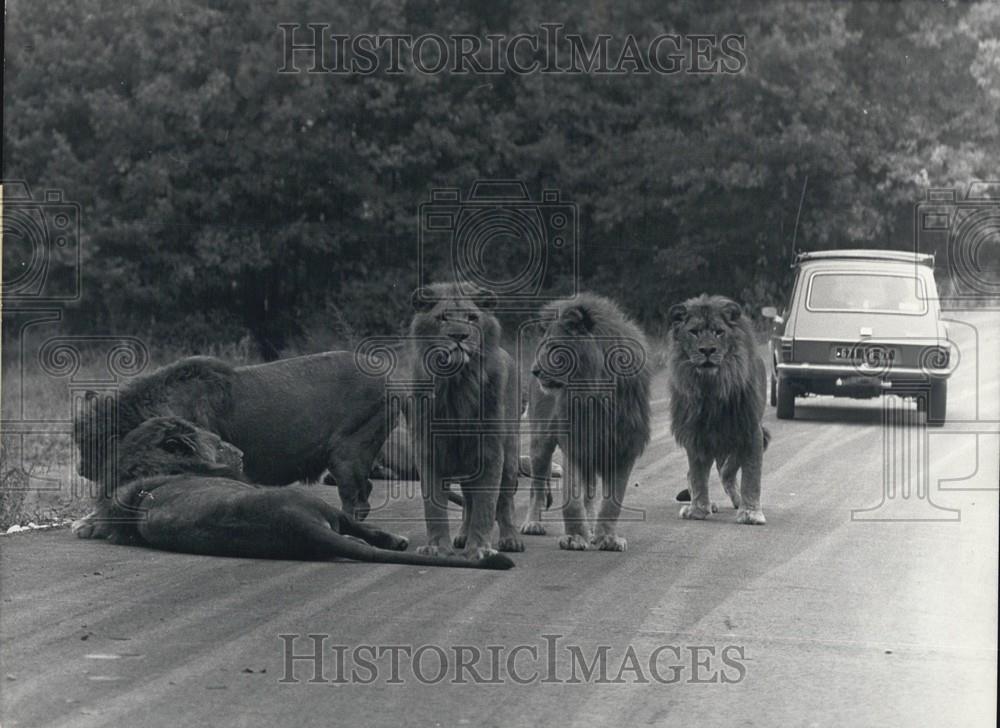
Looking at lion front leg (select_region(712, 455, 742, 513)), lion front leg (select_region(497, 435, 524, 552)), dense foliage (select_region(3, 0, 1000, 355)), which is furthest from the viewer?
dense foliage (select_region(3, 0, 1000, 355))

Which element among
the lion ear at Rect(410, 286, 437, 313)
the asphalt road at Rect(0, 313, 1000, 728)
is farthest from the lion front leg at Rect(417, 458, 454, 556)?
the lion ear at Rect(410, 286, 437, 313)

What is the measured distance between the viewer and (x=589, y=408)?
8.31 metres

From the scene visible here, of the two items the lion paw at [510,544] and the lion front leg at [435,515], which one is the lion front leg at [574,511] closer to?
the lion paw at [510,544]

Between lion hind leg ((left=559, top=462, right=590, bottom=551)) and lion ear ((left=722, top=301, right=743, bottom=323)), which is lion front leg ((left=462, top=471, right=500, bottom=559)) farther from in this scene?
lion ear ((left=722, top=301, right=743, bottom=323))

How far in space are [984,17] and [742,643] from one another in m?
7.03

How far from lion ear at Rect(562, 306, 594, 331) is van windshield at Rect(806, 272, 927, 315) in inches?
240

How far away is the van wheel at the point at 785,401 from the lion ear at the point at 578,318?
6175mm

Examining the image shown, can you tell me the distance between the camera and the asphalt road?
5.23 meters

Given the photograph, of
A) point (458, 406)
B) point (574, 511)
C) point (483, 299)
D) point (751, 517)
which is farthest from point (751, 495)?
point (483, 299)

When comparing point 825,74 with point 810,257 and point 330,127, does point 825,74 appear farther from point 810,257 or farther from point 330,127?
point 330,127

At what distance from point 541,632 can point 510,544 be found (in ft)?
5.92

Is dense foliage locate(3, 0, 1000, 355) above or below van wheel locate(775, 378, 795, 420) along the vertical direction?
above

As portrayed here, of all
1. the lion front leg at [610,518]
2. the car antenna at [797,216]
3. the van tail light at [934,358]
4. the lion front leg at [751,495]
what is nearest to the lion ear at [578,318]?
the lion front leg at [610,518]

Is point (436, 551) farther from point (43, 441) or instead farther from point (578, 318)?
point (43, 441)
